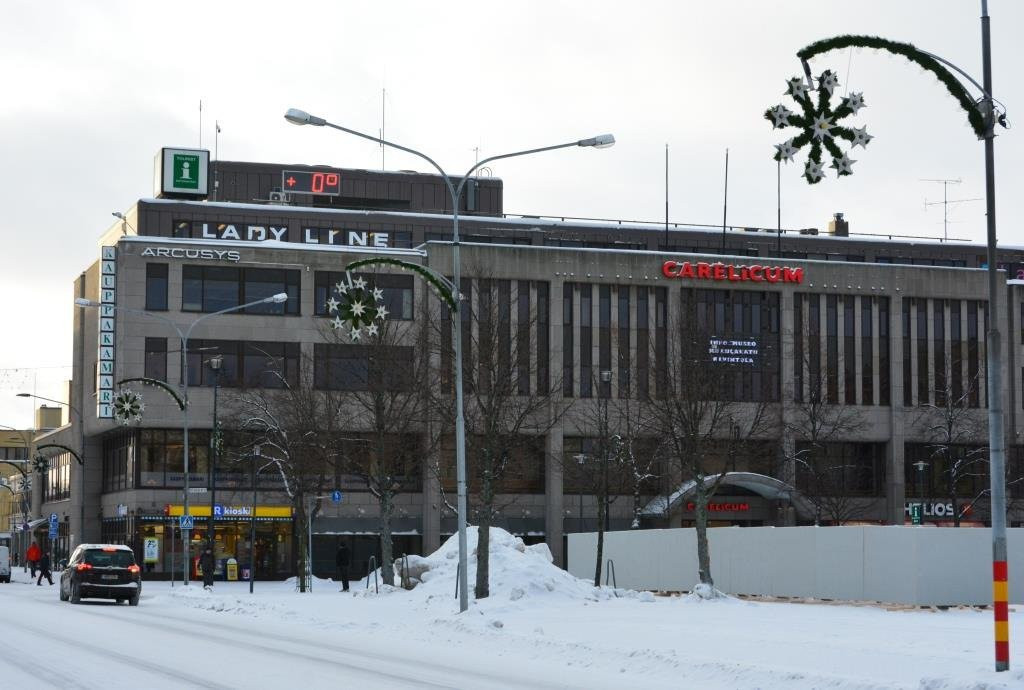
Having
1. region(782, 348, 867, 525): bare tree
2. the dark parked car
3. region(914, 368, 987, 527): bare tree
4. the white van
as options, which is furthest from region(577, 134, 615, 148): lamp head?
region(914, 368, 987, 527): bare tree

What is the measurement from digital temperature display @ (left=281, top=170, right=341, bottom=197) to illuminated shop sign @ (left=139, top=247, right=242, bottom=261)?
14.0 meters

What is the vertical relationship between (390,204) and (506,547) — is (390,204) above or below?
above

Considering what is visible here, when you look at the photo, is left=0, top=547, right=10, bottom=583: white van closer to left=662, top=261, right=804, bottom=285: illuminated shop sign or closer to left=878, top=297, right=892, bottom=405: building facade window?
left=662, top=261, right=804, bottom=285: illuminated shop sign

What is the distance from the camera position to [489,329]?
38.4 meters

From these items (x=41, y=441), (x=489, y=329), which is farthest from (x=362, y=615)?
(x=41, y=441)

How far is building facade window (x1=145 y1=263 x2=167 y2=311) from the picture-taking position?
70375mm

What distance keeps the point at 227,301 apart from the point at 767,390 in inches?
1067

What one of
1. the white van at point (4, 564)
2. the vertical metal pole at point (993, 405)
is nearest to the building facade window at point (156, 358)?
the white van at point (4, 564)

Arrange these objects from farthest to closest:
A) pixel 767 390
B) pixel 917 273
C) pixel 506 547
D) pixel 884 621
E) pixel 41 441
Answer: pixel 41 441, pixel 917 273, pixel 767 390, pixel 506 547, pixel 884 621

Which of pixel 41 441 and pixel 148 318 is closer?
pixel 148 318

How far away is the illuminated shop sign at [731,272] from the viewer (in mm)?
77000

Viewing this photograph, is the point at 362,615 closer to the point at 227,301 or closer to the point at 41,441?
the point at 227,301

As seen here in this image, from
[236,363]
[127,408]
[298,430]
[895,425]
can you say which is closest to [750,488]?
[895,425]

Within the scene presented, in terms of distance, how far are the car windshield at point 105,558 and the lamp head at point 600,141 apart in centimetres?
1813
